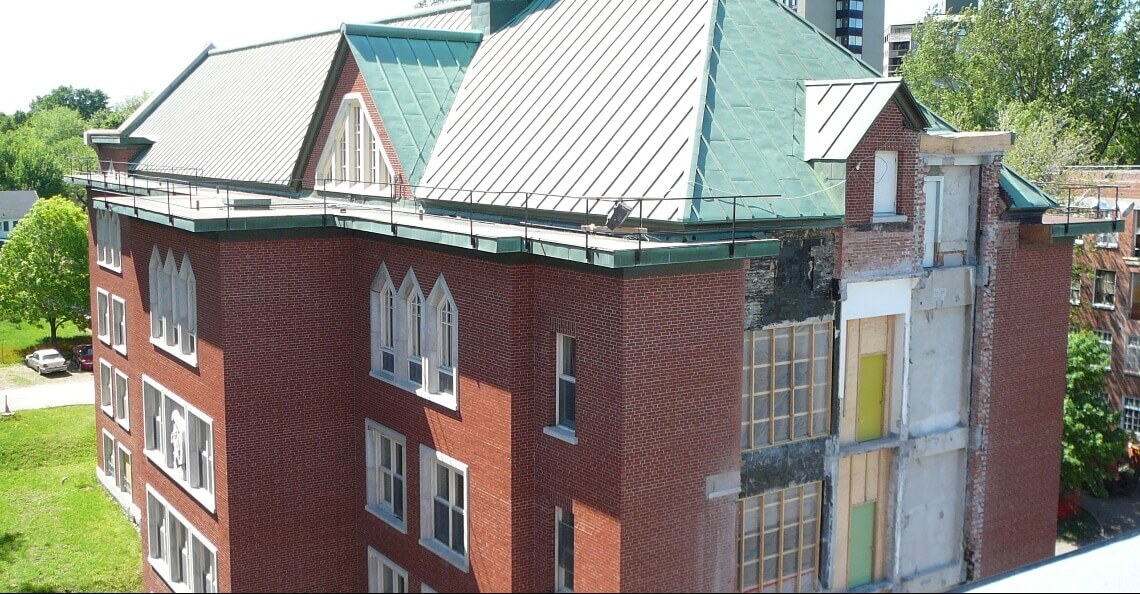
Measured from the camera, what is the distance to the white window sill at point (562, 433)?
60.4 feet

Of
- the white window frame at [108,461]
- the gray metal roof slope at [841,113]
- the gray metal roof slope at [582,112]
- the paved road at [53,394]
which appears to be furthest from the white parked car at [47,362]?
the gray metal roof slope at [841,113]

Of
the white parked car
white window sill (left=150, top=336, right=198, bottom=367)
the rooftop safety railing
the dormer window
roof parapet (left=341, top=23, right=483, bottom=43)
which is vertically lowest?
the white parked car

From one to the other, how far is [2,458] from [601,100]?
3121cm

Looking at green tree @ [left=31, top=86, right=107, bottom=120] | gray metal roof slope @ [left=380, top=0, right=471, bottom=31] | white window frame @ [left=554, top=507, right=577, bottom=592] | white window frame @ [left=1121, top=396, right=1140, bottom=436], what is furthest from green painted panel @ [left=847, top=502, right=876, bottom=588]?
green tree @ [left=31, top=86, right=107, bottom=120]

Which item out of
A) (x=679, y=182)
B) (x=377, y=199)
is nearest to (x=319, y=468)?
(x=377, y=199)

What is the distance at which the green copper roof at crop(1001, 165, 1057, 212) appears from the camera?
78.1 ft

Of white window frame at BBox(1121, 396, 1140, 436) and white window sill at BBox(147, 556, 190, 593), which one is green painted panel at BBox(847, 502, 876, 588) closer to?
white window sill at BBox(147, 556, 190, 593)

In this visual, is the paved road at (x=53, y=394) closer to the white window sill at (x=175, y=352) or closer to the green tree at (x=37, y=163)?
the white window sill at (x=175, y=352)

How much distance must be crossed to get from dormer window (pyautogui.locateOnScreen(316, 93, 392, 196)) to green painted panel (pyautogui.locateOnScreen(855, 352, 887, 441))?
11.0 metres

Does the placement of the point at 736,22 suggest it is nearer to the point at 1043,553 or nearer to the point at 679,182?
the point at 679,182

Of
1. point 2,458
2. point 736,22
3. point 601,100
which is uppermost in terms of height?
point 736,22

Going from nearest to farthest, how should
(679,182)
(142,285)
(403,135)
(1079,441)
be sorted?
(679,182) < (403,135) < (142,285) < (1079,441)

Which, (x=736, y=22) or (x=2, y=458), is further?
(x=2, y=458)

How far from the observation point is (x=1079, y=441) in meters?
41.3
